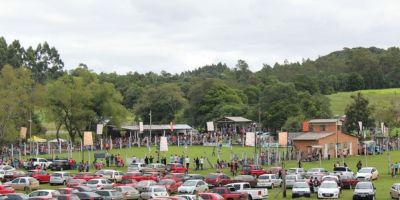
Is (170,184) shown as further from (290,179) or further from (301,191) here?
(301,191)

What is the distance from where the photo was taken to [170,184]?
45938mm

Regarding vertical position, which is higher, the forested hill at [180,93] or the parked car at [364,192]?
the forested hill at [180,93]

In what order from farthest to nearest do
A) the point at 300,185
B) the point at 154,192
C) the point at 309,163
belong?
the point at 309,163 < the point at 300,185 < the point at 154,192

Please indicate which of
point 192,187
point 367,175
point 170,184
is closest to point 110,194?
point 192,187

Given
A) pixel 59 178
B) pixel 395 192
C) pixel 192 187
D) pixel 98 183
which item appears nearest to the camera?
pixel 395 192

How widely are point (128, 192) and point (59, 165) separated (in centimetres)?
2290

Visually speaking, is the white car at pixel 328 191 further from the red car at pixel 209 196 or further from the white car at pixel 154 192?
the white car at pixel 154 192

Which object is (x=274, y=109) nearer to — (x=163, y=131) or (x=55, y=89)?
(x=163, y=131)

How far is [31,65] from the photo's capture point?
154 meters

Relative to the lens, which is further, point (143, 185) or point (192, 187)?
point (143, 185)

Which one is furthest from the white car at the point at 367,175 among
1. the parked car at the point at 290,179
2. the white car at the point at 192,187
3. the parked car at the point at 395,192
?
the white car at the point at 192,187

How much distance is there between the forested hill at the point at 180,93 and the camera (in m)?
87.0

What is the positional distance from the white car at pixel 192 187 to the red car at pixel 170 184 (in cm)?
85

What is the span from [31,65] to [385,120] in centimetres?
8174
